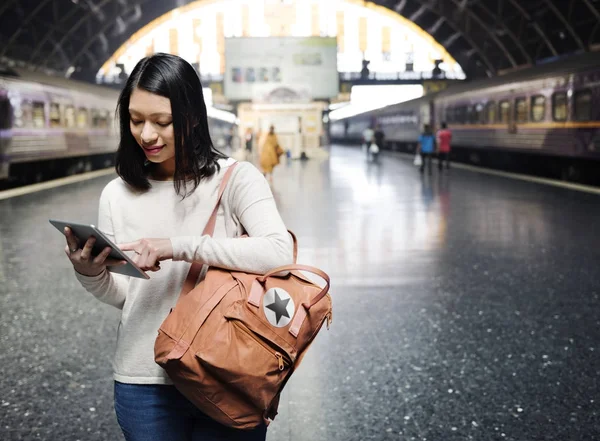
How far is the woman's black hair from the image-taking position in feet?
7.55

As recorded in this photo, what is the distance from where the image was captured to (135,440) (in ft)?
7.87

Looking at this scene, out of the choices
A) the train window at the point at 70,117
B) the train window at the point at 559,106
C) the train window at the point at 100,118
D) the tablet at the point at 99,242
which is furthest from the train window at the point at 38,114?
the tablet at the point at 99,242

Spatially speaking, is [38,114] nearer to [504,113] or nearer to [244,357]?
[504,113]

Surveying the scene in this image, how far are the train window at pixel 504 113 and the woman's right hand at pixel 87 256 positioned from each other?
27231mm

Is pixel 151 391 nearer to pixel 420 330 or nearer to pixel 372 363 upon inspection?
pixel 372 363

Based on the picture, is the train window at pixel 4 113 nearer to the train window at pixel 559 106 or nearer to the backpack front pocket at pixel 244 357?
the train window at pixel 559 106

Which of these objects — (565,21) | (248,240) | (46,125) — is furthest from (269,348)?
(565,21)

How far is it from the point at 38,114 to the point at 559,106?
49.1 feet

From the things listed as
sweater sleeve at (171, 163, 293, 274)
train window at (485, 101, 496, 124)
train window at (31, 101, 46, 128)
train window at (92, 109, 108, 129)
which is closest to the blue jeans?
sweater sleeve at (171, 163, 293, 274)

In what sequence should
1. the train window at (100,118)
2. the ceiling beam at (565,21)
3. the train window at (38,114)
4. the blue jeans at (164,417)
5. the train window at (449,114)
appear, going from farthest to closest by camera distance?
the ceiling beam at (565,21) → the train window at (449,114) → the train window at (100,118) → the train window at (38,114) → the blue jeans at (164,417)

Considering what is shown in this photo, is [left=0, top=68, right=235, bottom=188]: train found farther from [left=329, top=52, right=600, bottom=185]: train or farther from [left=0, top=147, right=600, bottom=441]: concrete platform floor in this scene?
[left=329, top=52, right=600, bottom=185]: train

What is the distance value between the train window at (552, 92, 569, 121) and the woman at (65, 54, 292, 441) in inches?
844

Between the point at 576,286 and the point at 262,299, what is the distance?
21.6 feet

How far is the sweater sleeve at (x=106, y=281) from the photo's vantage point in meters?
2.43
